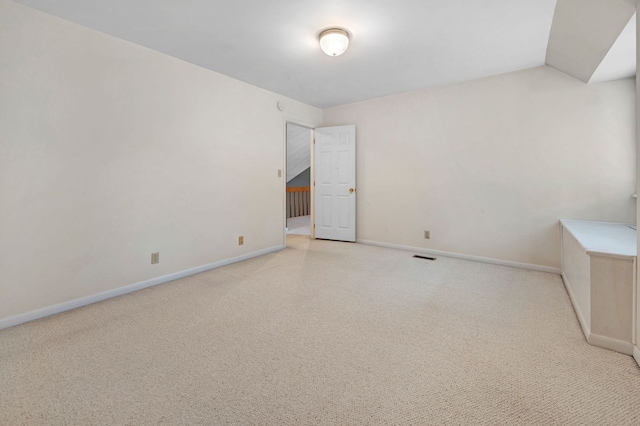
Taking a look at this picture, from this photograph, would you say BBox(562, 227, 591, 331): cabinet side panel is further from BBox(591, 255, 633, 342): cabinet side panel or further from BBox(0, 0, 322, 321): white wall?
BBox(0, 0, 322, 321): white wall

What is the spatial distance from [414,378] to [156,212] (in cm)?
277

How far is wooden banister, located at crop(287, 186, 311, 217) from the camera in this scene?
28.5ft

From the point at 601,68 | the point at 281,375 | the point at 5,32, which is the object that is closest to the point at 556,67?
the point at 601,68

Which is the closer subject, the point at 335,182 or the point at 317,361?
the point at 317,361

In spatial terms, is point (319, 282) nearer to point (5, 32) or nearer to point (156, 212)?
point (156, 212)

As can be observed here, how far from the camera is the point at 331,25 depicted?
97.8 inches

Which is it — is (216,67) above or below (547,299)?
above

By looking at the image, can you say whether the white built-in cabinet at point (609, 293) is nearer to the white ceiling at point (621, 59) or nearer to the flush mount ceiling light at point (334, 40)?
the white ceiling at point (621, 59)

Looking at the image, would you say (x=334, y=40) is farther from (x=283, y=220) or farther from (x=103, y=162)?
(x=283, y=220)

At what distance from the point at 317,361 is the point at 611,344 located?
72.5 inches

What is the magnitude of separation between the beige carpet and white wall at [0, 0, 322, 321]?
0.42m

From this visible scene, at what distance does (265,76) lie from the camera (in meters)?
3.63

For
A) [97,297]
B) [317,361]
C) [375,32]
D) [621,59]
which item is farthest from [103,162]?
[621,59]

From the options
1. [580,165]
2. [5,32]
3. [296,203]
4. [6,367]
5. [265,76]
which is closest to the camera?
[6,367]
